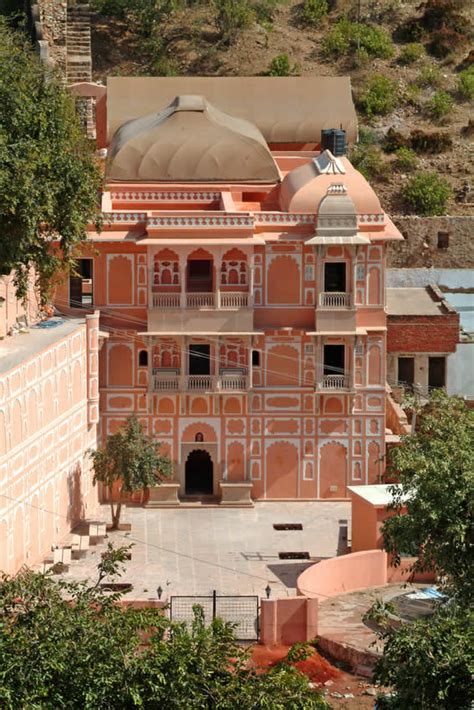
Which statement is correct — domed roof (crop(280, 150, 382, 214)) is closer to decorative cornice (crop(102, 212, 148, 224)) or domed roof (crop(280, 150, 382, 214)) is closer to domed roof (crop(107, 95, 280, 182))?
domed roof (crop(107, 95, 280, 182))

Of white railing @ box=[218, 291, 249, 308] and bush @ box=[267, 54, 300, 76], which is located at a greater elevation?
bush @ box=[267, 54, 300, 76]

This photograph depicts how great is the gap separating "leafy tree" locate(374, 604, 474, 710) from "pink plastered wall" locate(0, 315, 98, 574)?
12.1 m

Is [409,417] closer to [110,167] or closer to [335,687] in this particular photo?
[110,167]

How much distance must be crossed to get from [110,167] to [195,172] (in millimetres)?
2026

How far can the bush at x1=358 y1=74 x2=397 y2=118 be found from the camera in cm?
6788

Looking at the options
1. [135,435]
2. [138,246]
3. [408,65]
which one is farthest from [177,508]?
[408,65]

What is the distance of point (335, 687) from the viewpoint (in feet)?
113

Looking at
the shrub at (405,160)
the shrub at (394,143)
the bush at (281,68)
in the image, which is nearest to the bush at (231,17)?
the bush at (281,68)

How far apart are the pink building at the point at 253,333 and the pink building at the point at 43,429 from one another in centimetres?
160

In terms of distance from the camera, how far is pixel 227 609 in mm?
37250

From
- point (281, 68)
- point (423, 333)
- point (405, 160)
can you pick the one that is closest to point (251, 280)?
point (423, 333)

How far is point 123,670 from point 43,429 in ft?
50.8

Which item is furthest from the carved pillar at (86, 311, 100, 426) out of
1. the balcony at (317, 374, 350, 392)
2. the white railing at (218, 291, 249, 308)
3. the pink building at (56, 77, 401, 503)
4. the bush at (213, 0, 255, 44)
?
the bush at (213, 0, 255, 44)

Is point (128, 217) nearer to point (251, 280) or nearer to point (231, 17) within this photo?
point (251, 280)
